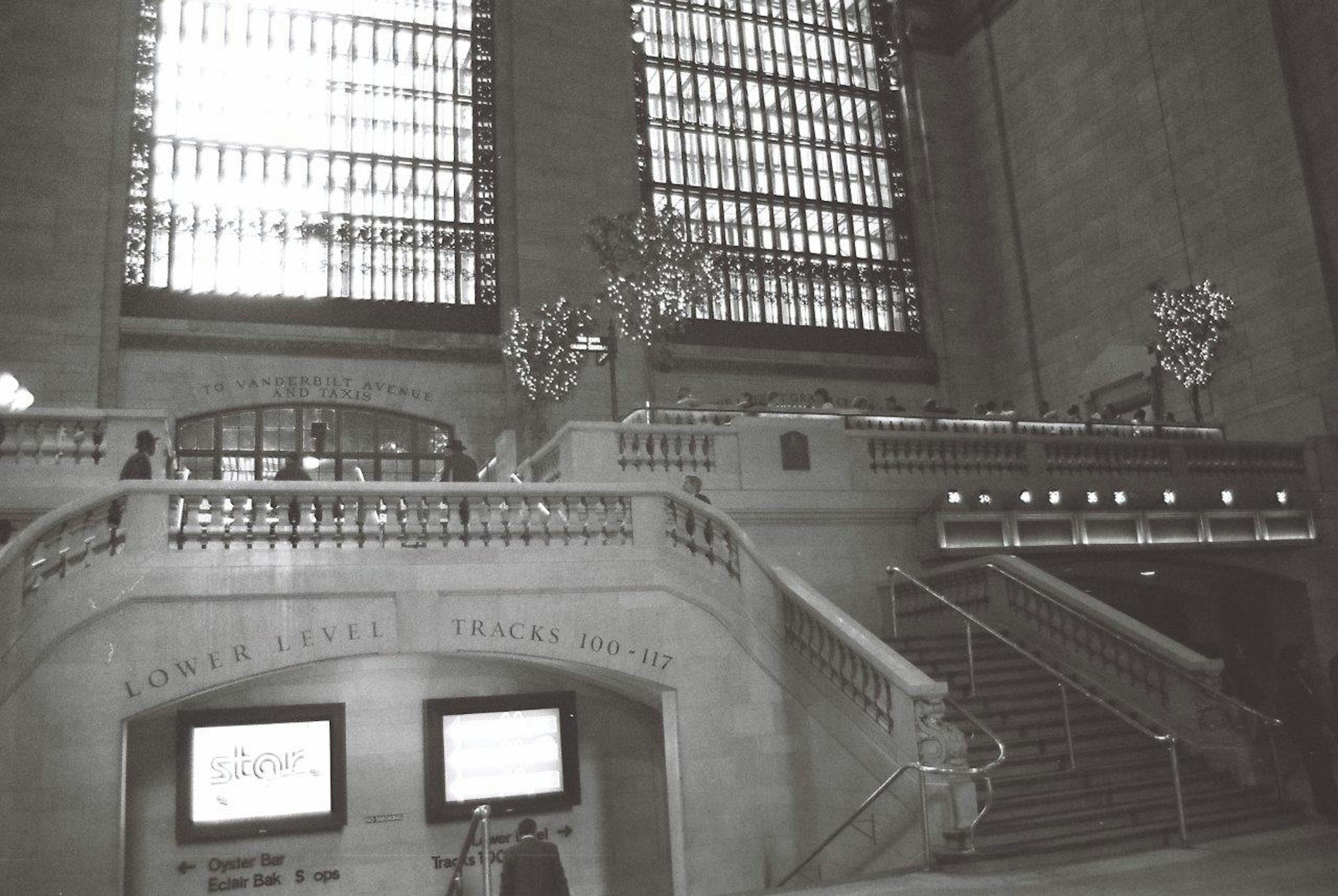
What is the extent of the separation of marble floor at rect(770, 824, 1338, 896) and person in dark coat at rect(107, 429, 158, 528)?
6.91 metres

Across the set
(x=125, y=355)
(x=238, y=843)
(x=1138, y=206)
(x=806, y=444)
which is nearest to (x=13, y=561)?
(x=238, y=843)

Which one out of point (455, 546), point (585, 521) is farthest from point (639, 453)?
point (455, 546)

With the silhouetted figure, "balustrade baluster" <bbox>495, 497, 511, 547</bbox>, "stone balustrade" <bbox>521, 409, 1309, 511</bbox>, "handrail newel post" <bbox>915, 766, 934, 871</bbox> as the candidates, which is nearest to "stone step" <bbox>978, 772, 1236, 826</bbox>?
"handrail newel post" <bbox>915, 766, 934, 871</bbox>

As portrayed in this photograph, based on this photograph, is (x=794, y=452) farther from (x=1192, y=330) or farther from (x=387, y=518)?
(x=1192, y=330)

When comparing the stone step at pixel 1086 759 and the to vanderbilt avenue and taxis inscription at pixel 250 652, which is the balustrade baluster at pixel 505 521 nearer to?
the to vanderbilt avenue and taxis inscription at pixel 250 652

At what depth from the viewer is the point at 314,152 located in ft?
76.1

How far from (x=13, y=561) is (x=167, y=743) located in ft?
8.63

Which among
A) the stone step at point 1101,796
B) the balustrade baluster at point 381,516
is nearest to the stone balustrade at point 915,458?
the balustrade baluster at point 381,516

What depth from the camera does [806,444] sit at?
16.3 meters

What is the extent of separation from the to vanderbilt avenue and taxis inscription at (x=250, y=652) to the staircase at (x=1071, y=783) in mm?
5810

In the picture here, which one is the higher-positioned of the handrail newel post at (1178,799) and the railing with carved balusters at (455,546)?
the railing with carved balusters at (455,546)

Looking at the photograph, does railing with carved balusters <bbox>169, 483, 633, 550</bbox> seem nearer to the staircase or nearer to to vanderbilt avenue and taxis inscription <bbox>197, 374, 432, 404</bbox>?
the staircase

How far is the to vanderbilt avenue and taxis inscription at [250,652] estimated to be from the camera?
1070 cm

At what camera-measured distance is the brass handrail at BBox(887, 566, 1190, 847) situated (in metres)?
10.5
